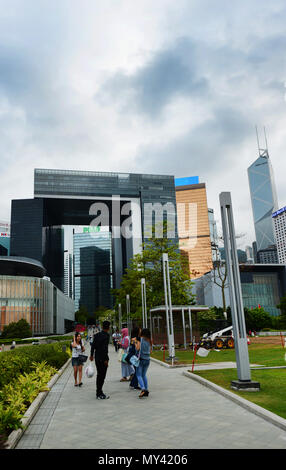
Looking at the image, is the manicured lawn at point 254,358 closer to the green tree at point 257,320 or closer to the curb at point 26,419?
the curb at point 26,419

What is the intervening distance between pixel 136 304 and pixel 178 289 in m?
7.03

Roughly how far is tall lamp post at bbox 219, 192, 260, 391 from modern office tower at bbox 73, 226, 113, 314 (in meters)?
175

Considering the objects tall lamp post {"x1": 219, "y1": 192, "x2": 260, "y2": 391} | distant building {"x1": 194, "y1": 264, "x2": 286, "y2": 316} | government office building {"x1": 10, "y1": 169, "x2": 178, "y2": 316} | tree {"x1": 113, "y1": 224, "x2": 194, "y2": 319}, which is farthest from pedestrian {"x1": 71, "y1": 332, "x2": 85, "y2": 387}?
government office building {"x1": 10, "y1": 169, "x2": 178, "y2": 316}

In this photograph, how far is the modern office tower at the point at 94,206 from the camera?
116562 mm

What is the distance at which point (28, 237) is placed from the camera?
416 ft

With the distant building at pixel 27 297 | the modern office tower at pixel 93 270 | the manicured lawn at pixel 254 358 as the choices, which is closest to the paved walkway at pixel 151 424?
the manicured lawn at pixel 254 358

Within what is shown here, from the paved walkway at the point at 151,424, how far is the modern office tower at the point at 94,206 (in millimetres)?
98867

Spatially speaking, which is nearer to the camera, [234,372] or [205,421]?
[205,421]

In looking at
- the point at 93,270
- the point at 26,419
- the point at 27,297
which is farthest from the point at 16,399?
the point at 93,270

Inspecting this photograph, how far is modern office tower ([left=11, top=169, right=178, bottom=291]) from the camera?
11656 cm

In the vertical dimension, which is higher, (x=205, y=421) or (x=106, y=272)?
(x=106, y=272)

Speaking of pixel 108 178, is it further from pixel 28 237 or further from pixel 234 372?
pixel 234 372

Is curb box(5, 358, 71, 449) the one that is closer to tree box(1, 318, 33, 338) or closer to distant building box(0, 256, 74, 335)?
tree box(1, 318, 33, 338)

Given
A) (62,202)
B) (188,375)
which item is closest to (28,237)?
Answer: (62,202)
